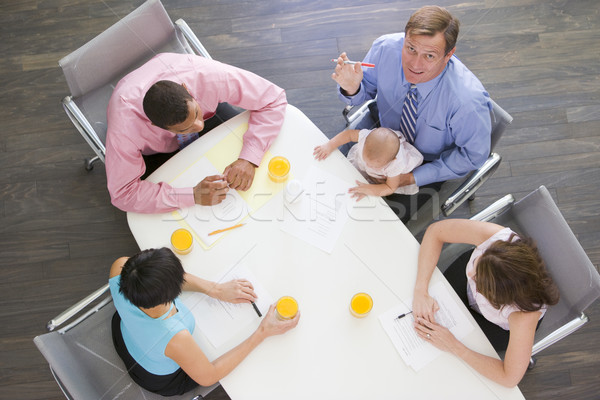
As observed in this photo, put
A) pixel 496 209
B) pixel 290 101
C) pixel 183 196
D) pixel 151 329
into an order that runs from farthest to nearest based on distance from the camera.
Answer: pixel 290 101 < pixel 496 209 < pixel 183 196 < pixel 151 329

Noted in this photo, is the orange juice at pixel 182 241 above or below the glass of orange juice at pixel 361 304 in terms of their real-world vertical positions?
above

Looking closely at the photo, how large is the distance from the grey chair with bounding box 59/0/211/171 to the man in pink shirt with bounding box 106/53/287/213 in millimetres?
150

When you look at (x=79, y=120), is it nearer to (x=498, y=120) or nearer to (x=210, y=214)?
(x=210, y=214)

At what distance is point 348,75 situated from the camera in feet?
6.65

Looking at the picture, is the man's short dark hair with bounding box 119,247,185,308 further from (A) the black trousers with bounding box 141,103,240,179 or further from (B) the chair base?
(B) the chair base

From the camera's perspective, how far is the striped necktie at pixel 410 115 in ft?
6.61

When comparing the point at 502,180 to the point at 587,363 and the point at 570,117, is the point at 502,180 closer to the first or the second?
the point at 570,117

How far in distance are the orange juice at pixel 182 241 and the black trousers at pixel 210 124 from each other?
0.52 m

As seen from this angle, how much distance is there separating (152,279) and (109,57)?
1027 mm

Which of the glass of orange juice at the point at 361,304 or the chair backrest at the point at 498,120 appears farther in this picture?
the chair backrest at the point at 498,120

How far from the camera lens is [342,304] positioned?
177cm

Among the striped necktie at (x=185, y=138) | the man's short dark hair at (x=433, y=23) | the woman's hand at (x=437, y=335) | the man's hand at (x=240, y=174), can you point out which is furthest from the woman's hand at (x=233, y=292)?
the man's short dark hair at (x=433, y=23)

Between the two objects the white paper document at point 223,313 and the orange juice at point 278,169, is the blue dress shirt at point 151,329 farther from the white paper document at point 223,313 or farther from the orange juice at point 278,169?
the orange juice at point 278,169

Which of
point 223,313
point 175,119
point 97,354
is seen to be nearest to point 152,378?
point 97,354
